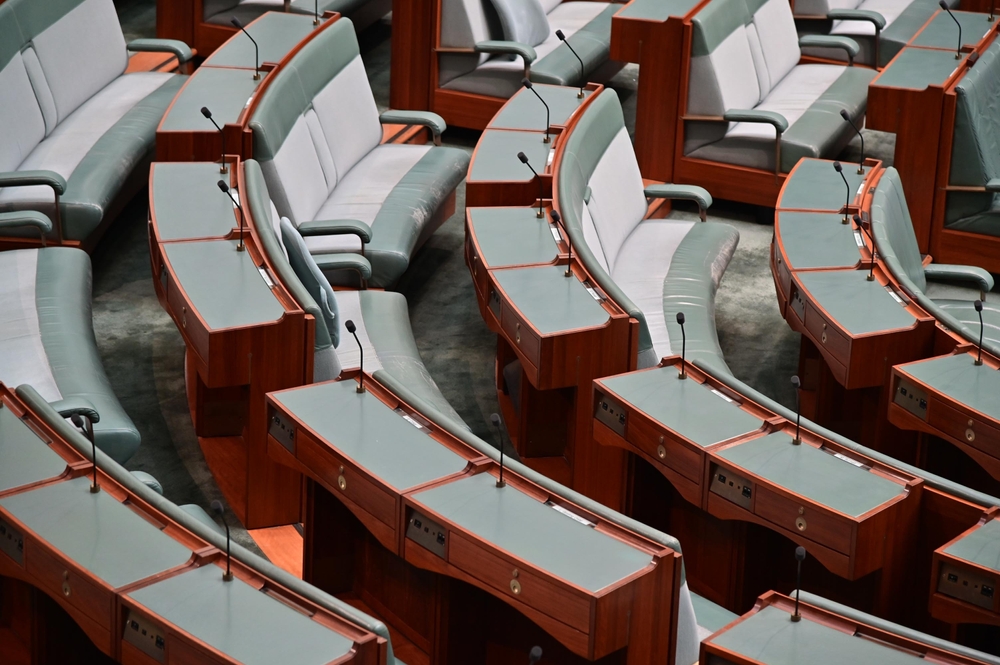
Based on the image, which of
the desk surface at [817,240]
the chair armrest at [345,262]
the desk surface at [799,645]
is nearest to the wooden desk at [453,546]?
the desk surface at [799,645]

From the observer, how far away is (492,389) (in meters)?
3.97

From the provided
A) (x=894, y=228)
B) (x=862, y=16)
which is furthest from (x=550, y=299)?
(x=862, y=16)

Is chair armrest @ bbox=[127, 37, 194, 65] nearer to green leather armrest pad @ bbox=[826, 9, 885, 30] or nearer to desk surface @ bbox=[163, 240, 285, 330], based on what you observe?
desk surface @ bbox=[163, 240, 285, 330]

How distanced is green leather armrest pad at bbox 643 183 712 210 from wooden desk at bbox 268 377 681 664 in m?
1.97

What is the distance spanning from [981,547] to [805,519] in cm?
31

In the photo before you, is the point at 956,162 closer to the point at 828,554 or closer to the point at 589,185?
the point at 589,185

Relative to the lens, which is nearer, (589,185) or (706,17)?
(589,185)

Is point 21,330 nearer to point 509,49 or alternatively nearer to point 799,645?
point 799,645

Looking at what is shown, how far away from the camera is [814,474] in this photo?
2.60m

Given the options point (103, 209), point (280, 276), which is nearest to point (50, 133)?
point (103, 209)

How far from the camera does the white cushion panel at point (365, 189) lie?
13.1 ft

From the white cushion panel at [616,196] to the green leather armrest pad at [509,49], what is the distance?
0.81 metres

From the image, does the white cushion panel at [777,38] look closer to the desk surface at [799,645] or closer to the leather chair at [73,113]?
the leather chair at [73,113]

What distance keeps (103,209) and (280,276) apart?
3.37ft
